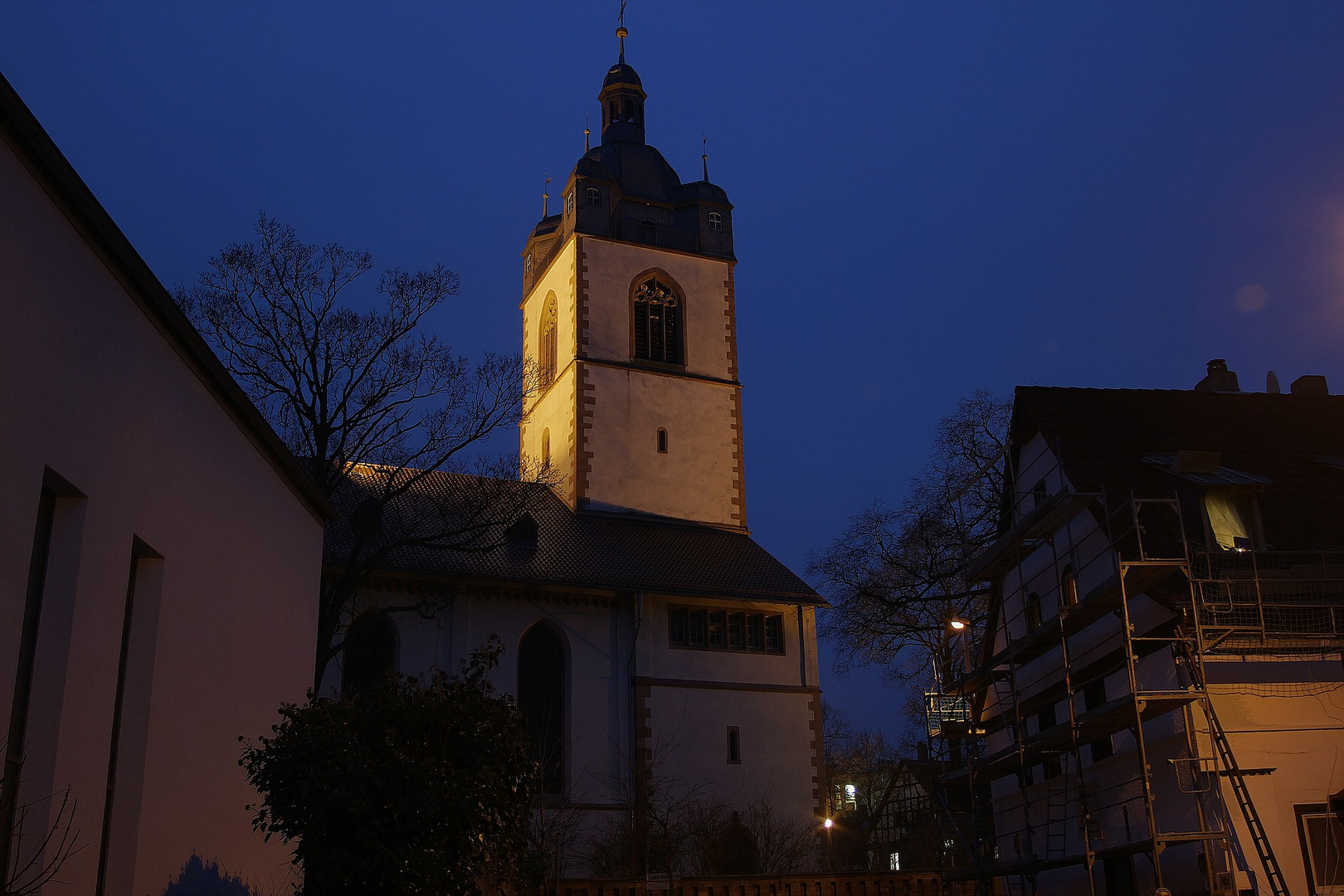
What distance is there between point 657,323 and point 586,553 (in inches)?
406

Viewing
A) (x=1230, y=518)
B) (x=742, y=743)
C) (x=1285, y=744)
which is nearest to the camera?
(x=1285, y=744)

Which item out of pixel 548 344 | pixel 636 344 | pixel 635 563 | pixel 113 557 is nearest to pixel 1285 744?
pixel 113 557

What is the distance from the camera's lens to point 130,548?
11883mm

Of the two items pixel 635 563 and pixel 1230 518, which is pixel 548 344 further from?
pixel 1230 518

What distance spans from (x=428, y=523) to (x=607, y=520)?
5592 mm

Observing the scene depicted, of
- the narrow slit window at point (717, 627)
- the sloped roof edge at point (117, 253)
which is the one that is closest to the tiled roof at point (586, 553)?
the narrow slit window at point (717, 627)

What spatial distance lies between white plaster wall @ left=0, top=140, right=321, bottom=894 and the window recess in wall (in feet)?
60.5

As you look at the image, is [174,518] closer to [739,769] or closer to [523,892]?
[523,892]

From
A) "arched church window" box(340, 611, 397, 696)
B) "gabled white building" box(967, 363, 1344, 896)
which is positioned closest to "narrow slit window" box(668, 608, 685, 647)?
"arched church window" box(340, 611, 397, 696)

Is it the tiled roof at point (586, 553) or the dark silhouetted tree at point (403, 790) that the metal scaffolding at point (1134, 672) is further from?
the tiled roof at point (586, 553)

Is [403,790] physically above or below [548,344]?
below

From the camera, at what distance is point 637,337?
42.2 metres

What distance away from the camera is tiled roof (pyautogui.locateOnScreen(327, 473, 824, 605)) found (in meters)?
32.9

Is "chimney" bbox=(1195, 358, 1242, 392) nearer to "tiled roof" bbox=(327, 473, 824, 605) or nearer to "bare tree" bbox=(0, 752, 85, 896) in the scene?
"tiled roof" bbox=(327, 473, 824, 605)
